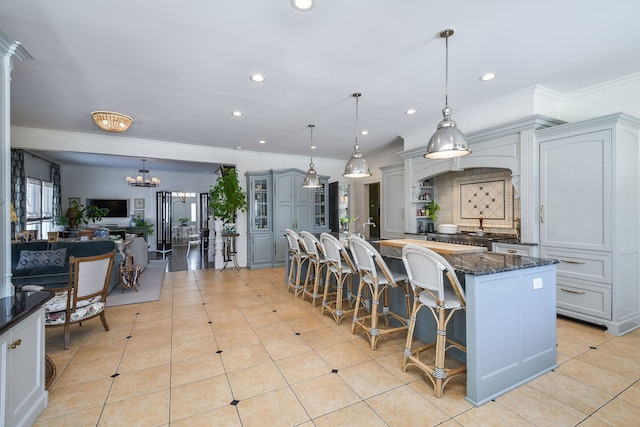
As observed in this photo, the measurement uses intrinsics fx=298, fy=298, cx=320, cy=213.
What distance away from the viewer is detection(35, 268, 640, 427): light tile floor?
192 cm

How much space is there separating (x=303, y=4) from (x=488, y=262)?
235 cm

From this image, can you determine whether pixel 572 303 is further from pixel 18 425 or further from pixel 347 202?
pixel 347 202

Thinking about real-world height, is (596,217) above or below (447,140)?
below

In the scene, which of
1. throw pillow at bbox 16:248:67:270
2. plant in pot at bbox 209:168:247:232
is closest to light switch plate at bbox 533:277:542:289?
plant in pot at bbox 209:168:247:232

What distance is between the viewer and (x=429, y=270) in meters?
2.11

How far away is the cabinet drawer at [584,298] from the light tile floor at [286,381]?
0.65 feet

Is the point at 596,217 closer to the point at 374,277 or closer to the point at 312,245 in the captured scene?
the point at 374,277

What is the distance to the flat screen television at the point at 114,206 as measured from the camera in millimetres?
9383

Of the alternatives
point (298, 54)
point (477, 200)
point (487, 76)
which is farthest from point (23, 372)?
point (477, 200)

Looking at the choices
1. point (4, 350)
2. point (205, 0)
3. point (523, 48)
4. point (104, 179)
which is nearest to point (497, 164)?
point (523, 48)

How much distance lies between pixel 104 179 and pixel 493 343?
1114cm

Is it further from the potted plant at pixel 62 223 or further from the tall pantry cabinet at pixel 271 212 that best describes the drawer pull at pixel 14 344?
the potted plant at pixel 62 223

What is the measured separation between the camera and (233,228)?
696 centimetres

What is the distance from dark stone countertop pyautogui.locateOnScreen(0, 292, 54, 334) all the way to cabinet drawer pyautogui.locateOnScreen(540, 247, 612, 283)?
4.85 metres
